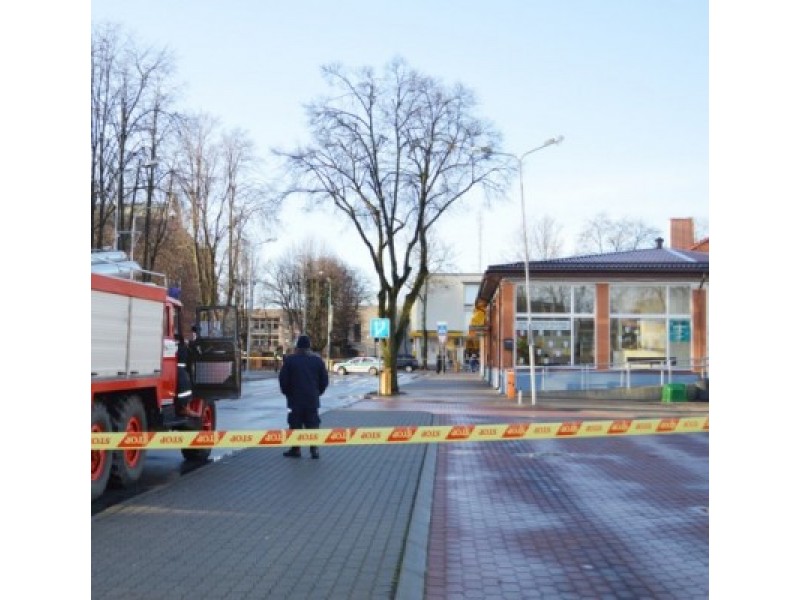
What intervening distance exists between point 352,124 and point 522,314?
974cm

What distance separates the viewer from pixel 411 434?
9008mm

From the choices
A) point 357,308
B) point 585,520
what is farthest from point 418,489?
point 357,308

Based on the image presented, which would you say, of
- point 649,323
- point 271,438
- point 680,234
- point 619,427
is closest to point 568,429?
point 619,427

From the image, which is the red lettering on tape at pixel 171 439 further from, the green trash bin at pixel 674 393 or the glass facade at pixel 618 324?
the glass facade at pixel 618 324

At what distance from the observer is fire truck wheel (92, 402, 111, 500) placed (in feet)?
31.4

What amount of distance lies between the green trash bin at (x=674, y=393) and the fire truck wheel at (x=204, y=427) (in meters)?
19.3

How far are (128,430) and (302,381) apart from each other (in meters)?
3.07

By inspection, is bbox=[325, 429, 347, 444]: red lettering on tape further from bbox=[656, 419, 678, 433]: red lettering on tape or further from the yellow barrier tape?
bbox=[656, 419, 678, 433]: red lettering on tape

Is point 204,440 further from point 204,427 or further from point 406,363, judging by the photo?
point 406,363

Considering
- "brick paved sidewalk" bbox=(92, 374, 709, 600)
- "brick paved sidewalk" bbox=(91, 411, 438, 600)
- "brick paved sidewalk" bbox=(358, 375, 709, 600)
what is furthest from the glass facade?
"brick paved sidewalk" bbox=(91, 411, 438, 600)

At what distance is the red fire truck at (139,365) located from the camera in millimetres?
9766

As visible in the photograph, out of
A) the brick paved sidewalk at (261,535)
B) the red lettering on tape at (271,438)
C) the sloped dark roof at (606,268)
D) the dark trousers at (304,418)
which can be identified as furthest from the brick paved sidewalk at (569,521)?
the sloped dark roof at (606,268)
